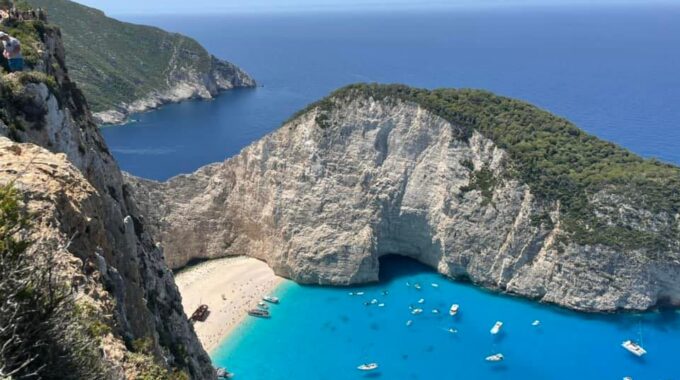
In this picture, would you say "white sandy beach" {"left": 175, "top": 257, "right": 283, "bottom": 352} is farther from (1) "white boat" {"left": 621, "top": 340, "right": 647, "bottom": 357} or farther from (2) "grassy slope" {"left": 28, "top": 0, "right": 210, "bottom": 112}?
(2) "grassy slope" {"left": 28, "top": 0, "right": 210, "bottom": 112}

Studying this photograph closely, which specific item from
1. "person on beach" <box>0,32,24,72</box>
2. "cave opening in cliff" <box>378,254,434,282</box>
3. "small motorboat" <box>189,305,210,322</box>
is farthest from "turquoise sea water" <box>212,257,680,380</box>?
"person on beach" <box>0,32,24,72</box>

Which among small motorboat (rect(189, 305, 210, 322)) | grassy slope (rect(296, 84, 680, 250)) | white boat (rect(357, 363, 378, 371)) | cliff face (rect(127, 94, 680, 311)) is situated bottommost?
small motorboat (rect(189, 305, 210, 322))

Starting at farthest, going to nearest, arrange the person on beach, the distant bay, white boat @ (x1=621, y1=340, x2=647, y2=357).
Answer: the distant bay < white boat @ (x1=621, y1=340, x2=647, y2=357) < the person on beach

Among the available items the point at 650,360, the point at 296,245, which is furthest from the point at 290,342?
the point at 650,360

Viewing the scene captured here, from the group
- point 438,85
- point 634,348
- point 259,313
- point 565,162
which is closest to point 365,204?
point 259,313

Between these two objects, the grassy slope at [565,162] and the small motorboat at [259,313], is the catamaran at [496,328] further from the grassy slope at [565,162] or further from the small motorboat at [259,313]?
the small motorboat at [259,313]

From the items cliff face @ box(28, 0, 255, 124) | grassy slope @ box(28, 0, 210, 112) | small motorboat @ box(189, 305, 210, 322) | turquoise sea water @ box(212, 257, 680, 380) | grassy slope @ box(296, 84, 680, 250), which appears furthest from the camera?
grassy slope @ box(28, 0, 210, 112)

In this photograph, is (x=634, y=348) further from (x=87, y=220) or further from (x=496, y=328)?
(x=87, y=220)

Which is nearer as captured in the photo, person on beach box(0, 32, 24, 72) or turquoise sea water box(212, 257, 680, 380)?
person on beach box(0, 32, 24, 72)
